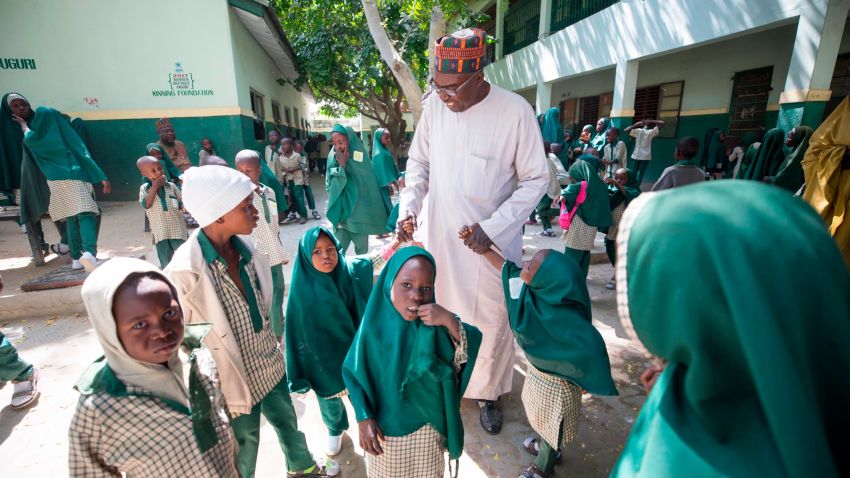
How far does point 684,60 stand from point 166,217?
12258 mm

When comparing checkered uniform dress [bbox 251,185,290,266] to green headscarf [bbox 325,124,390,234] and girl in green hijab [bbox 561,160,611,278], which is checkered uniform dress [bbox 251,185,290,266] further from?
girl in green hijab [bbox 561,160,611,278]

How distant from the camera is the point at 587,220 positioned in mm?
4191

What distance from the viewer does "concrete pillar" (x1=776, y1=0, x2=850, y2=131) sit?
5.31m

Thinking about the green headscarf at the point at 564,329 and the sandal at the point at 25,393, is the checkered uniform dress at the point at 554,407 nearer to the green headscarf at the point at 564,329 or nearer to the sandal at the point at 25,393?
the green headscarf at the point at 564,329

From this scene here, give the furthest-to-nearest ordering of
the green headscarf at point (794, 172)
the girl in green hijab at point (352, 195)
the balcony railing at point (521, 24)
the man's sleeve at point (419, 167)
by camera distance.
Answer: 1. the balcony railing at point (521, 24)
2. the green headscarf at point (794, 172)
3. the girl in green hijab at point (352, 195)
4. the man's sleeve at point (419, 167)

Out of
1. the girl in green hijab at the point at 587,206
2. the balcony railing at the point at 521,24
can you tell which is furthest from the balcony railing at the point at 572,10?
the girl in green hijab at the point at 587,206

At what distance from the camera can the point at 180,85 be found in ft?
29.2

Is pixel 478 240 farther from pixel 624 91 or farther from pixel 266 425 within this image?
pixel 624 91

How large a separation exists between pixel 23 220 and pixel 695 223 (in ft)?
22.1

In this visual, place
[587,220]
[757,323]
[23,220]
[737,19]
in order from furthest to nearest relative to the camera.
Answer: [737,19] → [23,220] → [587,220] → [757,323]

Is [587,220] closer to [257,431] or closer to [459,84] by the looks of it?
[459,84]

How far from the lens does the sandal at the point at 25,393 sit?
2746 mm

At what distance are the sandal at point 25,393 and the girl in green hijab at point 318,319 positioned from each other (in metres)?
2.10

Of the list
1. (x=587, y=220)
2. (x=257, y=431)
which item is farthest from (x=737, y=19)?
(x=257, y=431)
